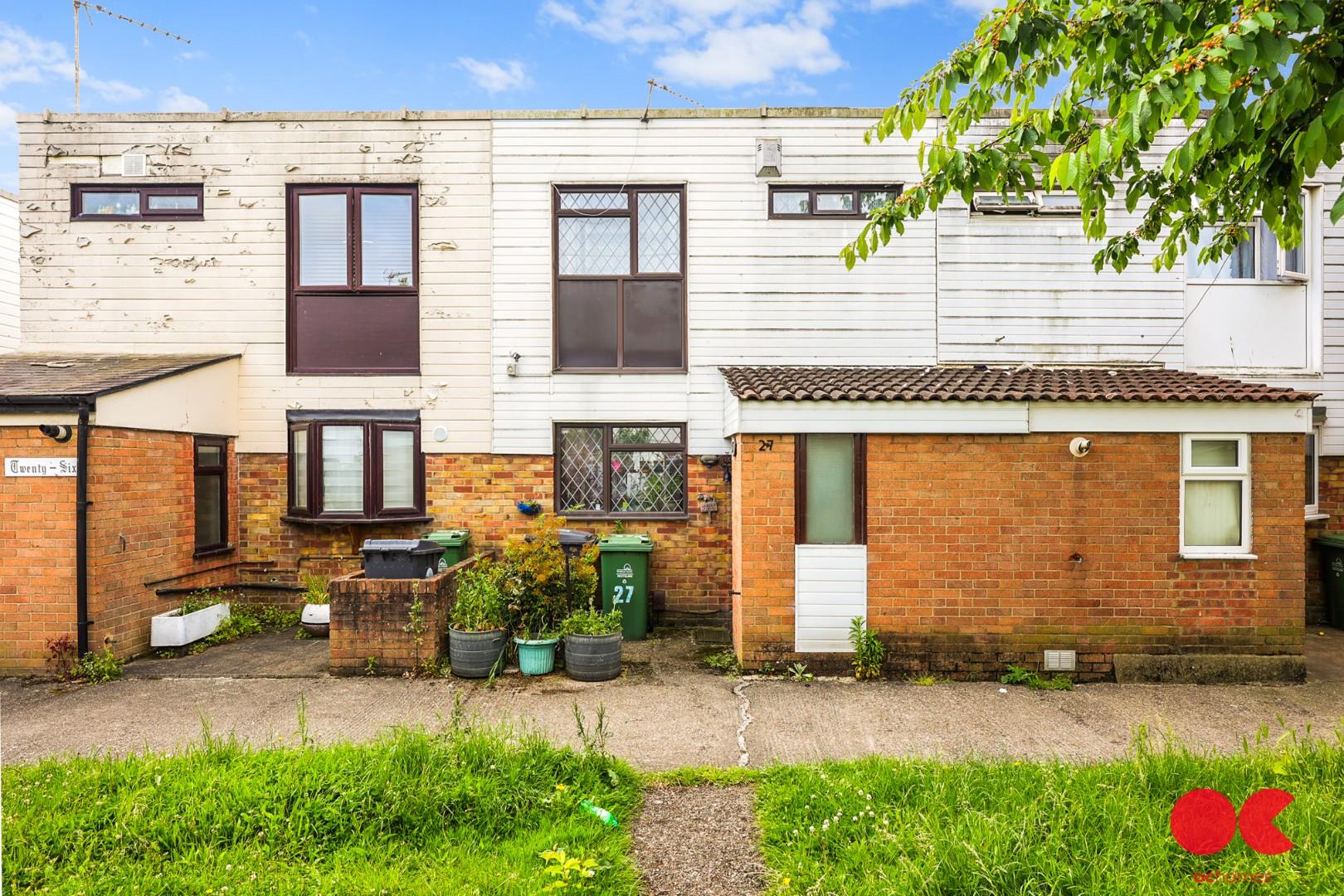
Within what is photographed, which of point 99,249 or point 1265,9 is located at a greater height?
point 99,249

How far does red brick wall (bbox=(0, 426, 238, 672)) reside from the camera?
694 centimetres

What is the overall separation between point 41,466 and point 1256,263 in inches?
582

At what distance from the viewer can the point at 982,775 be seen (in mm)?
4148

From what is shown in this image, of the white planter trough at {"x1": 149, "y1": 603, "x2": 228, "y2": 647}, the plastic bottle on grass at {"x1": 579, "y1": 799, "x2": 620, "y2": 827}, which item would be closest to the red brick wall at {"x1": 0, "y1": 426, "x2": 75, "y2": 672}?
the white planter trough at {"x1": 149, "y1": 603, "x2": 228, "y2": 647}

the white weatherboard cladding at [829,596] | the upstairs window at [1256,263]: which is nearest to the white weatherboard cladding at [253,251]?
the white weatherboard cladding at [829,596]

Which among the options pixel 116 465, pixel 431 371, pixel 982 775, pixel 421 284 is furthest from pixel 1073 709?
pixel 116 465

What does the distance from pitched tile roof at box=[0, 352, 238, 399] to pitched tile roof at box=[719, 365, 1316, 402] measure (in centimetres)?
665

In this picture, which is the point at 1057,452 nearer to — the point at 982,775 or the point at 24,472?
the point at 982,775

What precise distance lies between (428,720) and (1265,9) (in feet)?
22.2

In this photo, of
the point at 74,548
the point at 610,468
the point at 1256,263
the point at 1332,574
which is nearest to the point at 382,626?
the point at 74,548

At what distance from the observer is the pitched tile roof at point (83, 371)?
709cm

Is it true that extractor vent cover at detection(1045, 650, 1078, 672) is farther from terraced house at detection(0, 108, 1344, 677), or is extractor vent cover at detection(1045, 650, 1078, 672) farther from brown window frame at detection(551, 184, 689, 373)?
brown window frame at detection(551, 184, 689, 373)

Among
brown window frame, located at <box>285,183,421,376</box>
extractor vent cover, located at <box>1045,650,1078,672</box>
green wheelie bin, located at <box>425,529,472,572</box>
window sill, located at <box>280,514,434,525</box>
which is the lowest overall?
extractor vent cover, located at <box>1045,650,1078,672</box>

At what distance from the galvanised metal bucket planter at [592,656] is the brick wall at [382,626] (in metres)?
1.42
